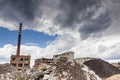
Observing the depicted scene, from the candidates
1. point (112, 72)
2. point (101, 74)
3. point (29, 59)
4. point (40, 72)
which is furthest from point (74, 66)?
point (29, 59)

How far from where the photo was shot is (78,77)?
1736 inches

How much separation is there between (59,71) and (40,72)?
5.21m

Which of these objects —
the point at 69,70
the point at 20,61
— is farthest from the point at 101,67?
the point at 20,61

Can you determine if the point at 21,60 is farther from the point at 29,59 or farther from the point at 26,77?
the point at 26,77

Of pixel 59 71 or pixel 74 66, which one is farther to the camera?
pixel 74 66

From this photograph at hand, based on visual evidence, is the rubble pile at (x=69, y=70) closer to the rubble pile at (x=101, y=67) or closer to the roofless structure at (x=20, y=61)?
the rubble pile at (x=101, y=67)

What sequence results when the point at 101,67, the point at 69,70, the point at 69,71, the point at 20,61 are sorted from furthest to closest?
the point at 20,61 < the point at 101,67 < the point at 69,70 < the point at 69,71

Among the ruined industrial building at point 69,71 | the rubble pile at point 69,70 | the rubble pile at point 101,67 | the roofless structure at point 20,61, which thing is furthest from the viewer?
the roofless structure at point 20,61

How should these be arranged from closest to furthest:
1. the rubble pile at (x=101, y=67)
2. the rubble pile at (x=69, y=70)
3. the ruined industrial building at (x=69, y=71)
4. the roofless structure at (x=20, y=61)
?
the rubble pile at (x=69, y=70), the ruined industrial building at (x=69, y=71), the rubble pile at (x=101, y=67), the roofless structure at (x=20, y=61)

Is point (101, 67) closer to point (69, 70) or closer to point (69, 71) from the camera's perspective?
point (69, 70)

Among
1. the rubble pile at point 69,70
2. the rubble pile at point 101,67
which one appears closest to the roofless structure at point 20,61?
the rubble pile at point 101,67

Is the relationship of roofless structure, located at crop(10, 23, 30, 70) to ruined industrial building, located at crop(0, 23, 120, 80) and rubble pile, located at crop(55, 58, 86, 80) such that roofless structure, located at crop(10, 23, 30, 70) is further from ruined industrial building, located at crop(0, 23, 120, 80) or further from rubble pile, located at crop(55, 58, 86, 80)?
rubble pile, located at crop(55, 58, 86, 80)

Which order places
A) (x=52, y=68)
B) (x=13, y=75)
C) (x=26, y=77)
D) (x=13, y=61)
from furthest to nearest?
(x=13, y=61) < (x=13, y=75) < (x=26, y=77) < (x=52, y=68)

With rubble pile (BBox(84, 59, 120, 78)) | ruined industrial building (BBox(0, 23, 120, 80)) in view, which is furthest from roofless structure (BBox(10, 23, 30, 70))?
rubble pile (BBox(84, 59, 120, 78))
